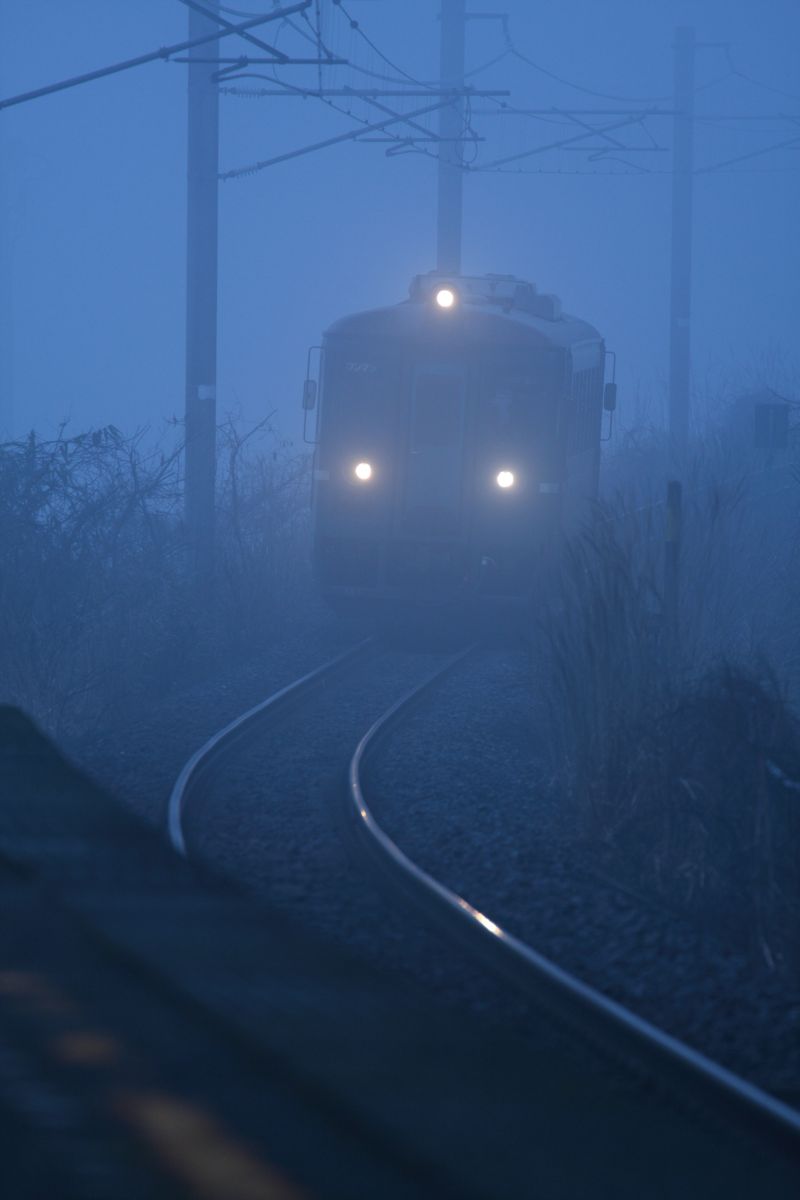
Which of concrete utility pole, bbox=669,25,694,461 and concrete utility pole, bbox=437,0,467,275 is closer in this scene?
concrete utility pole, bbox=437,0,467,275

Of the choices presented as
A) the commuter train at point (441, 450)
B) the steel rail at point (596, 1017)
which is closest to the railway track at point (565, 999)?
the steel rail at point (596, 1017)

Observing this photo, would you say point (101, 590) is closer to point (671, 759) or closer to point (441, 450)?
point (441, 450)

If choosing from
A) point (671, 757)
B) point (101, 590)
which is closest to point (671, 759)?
point (671, 757)

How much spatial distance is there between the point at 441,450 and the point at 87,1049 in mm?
12214

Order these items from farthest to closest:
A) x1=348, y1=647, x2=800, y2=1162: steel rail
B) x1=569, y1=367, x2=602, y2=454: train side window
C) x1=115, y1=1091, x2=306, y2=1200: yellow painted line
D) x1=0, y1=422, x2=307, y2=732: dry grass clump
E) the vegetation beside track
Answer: x1=569, y1=367, x2=602, y2=454: train side window → x1=0, y1=422, x2=307, y2=732: dry grass clump → the vegetation beside track → x1=348, y1=647, x2=800, y2=1162: steel rail → x1=115, y1=1091, x2=306, y2=1200: yellow painted line

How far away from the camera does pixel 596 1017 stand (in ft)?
15.9

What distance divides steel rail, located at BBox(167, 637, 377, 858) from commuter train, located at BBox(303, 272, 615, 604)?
3.70 feet

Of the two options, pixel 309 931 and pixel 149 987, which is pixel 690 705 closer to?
pixel 309 931

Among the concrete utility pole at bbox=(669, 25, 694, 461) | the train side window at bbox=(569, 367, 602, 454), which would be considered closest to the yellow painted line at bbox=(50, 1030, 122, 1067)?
the train side window at bbox=(569, 367, 602, 454)


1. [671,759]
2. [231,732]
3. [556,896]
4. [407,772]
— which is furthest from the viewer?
[231,732]

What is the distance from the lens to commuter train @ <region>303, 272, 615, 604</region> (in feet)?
48.0

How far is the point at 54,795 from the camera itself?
6297mm

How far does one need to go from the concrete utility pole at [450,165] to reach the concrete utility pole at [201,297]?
501cm

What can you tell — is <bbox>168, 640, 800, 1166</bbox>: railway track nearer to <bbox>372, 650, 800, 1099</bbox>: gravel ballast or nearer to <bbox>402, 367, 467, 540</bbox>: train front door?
<bbox>372, 650, 800, 1099</bbox>: gravel ballast
